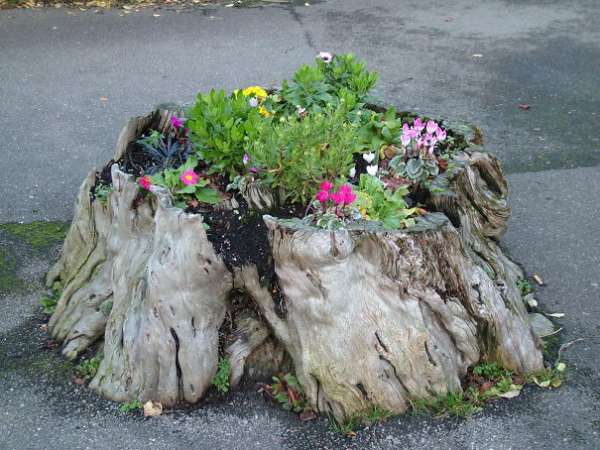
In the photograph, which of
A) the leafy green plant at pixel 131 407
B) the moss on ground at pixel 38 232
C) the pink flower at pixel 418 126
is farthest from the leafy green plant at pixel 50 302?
the pink flower at pixel 418 126

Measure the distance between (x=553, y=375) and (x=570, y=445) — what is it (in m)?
0.43

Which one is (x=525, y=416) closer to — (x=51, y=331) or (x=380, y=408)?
(x=380, y=408)

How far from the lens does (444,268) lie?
11.1 ft

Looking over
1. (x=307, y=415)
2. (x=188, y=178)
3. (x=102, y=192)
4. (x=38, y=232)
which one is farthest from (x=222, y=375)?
(x=38, y=232)

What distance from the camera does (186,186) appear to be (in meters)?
3.64

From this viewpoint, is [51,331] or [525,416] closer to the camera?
[525,416]

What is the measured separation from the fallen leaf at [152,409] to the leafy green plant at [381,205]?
123 cm

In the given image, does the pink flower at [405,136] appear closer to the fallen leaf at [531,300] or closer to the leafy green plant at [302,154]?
the leafy green plant at [302,154]

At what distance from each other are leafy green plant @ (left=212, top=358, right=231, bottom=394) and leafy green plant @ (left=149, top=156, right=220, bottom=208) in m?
0.72

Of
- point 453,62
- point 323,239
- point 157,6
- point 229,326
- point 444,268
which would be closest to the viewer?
point 323,239

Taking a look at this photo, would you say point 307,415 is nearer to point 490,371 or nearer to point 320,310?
point 320,310

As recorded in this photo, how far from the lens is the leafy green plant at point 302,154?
3.48m

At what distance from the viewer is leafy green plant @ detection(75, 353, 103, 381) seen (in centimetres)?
377

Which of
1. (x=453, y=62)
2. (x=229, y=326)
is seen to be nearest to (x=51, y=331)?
(x=229, y=326)
